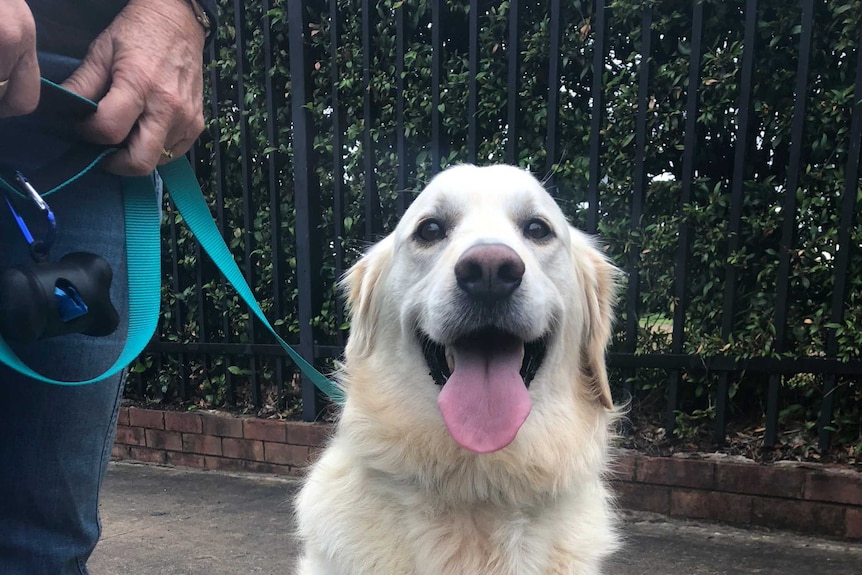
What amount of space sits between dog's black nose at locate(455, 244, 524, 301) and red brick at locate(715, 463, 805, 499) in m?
2.20

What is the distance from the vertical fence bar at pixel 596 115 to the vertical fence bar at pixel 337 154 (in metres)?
1.55

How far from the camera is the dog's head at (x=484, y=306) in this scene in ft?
5.81

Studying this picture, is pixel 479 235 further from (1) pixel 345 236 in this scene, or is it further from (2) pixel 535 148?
(1) pixel 345 236

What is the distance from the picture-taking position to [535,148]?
3605mm

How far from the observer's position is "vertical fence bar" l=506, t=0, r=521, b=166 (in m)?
3.38

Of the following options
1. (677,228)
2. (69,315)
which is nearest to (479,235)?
(69,315)

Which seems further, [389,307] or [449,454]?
[389,307]

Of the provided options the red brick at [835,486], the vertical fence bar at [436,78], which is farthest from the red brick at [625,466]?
the vertical fence bar at [436,78]

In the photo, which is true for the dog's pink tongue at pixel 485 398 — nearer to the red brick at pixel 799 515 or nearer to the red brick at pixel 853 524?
the red brick at pixel 799 515

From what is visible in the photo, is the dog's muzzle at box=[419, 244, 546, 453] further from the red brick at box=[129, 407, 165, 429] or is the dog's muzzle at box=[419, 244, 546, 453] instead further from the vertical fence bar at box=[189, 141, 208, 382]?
the red brick at box=[129, 407, 165, 429]

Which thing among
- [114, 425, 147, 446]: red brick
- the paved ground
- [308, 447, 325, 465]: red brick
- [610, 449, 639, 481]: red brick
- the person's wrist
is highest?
the person's wrist

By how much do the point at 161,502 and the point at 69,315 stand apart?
11.0ft

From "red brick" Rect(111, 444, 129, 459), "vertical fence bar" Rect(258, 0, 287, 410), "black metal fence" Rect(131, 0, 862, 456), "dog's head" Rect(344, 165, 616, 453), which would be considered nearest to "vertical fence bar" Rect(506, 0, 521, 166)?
"black metal fence" Rect(131, 0, 862, 456)

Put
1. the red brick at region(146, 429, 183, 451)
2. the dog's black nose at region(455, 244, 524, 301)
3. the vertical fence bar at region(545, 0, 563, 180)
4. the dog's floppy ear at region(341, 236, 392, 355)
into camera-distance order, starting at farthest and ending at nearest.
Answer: the red brick at region(146, 429, 183, 451) < the vertical fence bar at region(545, 0, 563, 180) < the dog's floppy ear at region(341, 236, 392, 355) < the dog's black nose at region(455, 244, 524, 301)
